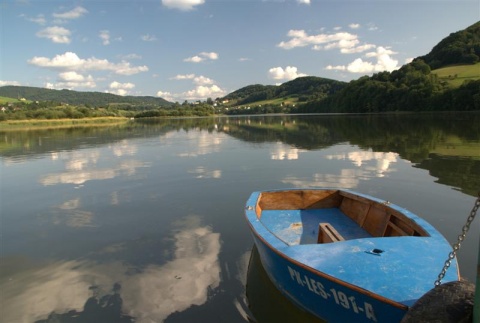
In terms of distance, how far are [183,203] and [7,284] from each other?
7.21 m

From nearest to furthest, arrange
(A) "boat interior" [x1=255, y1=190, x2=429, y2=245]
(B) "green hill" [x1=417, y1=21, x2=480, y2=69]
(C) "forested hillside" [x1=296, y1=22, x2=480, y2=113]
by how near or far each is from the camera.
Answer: (A) "boat interior" [x1=255, y1=190, x2=429, y2=245], (C) "forested hillside" [x1=296, y1=22, x2=480, y2=113], (B) "green hill" [x1=417, y1=21, x2=480, y2=69]

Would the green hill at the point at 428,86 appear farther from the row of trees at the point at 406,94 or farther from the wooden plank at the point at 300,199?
the wooden plank at the point at 300,199

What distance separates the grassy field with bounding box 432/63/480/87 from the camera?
101m

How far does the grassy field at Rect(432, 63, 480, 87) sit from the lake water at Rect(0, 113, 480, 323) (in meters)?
95.9

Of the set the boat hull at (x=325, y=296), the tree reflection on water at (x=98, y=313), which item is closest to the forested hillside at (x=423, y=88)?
the boat hull at (x=325, y=296)

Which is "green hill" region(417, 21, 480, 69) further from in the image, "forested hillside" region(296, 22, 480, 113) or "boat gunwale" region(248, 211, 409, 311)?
"boat gunwale" region(248, 211, 409, 311)

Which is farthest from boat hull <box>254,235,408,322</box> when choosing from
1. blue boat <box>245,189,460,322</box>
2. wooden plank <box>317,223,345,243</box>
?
wooden plank <box>317,223,345,243</box>

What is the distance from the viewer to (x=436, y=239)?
5988mm

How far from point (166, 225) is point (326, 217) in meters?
5.71

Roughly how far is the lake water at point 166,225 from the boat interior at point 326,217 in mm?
1202

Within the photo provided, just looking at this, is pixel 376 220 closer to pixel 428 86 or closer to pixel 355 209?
pixel 355 209

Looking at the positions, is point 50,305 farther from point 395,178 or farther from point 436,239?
point 395,178

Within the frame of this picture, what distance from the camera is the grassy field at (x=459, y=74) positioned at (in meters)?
101

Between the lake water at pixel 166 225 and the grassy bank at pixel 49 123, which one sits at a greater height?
the grassy bank at pixel 49 123
